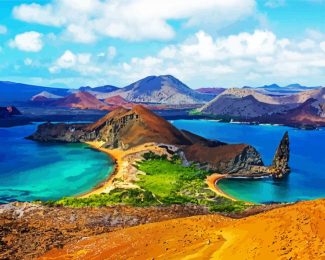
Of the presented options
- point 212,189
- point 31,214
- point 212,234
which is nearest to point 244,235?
point 212,234

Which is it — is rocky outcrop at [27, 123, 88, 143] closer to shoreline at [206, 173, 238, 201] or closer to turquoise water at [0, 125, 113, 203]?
turquoise water at [0, 125, 113, 203]

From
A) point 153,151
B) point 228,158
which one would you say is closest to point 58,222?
point 228,158

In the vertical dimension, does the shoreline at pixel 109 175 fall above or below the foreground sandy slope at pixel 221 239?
below

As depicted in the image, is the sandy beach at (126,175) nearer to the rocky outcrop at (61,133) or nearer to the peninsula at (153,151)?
the peninsula at (153,151)

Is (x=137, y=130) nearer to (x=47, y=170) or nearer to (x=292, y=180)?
(x=47, y=170)

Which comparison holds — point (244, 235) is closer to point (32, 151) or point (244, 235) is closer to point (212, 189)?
point (212, 189)

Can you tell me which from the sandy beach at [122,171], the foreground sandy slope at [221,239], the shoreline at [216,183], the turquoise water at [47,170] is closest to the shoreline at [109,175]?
the sandy beach at [122,171]
